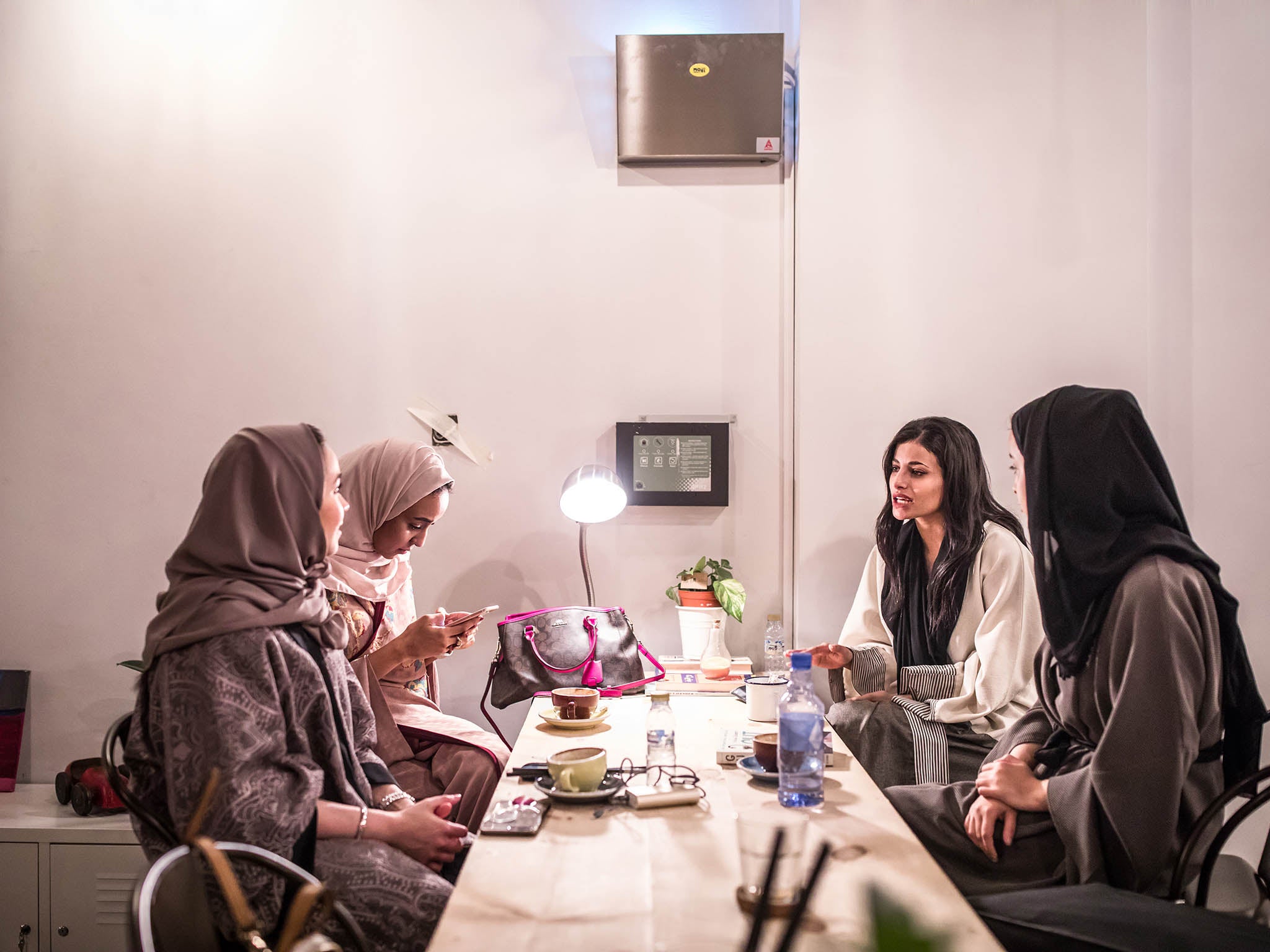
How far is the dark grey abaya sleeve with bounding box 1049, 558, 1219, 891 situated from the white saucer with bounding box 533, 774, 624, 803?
2.76ft

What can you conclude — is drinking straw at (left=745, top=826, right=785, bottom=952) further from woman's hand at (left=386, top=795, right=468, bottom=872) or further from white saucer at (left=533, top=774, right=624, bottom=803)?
woman's hand at (left=386, top=795, right=468, bottom=872)

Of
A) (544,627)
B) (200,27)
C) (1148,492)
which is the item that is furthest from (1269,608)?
(200,27)

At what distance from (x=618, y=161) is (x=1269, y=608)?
2.60 m

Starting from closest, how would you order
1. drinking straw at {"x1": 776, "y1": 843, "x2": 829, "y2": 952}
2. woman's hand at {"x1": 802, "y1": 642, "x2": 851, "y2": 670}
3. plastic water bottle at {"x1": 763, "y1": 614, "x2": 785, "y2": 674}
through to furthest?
drinking straw at {"x1": 776, "y1": 843, "x2": 829, "y2": 952} → woman's hand at {"x1": 802, "y1": 642, "x2": 851, "y2": 670} → plastic water bottle at {"x1": 763, "y1": 614, "x2": 785, "y2": 674}

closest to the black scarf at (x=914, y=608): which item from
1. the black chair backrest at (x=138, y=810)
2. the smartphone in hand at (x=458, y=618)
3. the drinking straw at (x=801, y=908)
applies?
the smartphone in hand at (x=458, y=618)

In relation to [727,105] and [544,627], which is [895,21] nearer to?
[727,105]

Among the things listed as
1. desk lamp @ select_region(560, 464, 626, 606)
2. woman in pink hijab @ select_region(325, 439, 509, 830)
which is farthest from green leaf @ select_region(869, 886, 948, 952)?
desk lamp @ select_region(560, 464, 626, 606)

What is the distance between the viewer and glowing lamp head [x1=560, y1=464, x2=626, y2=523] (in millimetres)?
3104

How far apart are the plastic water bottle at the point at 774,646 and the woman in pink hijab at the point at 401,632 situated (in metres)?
0.99

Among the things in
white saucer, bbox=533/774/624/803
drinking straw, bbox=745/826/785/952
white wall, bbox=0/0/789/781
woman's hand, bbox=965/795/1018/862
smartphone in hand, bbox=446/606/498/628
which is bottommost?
woman's hand, bbox=965/795/1018/862

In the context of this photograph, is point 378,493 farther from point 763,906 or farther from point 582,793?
point 763,906

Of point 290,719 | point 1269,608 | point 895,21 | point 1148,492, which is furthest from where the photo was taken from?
point 895,21

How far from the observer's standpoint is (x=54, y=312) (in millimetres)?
3461

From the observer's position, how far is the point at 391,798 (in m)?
1.87
